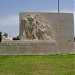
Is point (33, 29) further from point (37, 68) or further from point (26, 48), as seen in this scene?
point (37, 68)

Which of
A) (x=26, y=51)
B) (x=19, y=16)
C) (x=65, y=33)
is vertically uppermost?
(x=19, y=16)

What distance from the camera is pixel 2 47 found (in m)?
14.0

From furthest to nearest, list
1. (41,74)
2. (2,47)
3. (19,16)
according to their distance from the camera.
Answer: (19,16)
(2,47)
(41,74)

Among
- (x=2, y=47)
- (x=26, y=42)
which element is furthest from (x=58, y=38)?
(x=2, y=47)

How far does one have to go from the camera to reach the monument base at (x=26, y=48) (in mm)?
14000

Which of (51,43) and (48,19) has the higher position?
(48,19)

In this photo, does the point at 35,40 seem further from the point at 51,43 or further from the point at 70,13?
the point at 70,13

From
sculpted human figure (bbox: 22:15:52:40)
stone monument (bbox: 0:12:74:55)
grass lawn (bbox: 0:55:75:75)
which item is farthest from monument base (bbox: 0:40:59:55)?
grass lawn (bbox: 0:55:75:75)

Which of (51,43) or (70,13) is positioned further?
(70,13)

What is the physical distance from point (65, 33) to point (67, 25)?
1.87 ft

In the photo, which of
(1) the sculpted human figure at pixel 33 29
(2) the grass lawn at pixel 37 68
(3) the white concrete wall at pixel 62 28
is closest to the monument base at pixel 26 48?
(1) the sculpted human figure at pixel 33 29

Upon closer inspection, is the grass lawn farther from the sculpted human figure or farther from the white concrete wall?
the white concrete wall

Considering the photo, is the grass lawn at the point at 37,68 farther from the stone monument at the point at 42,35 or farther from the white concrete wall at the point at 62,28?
the white concrete wall at the point at 62,28

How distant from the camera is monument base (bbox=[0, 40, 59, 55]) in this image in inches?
551
